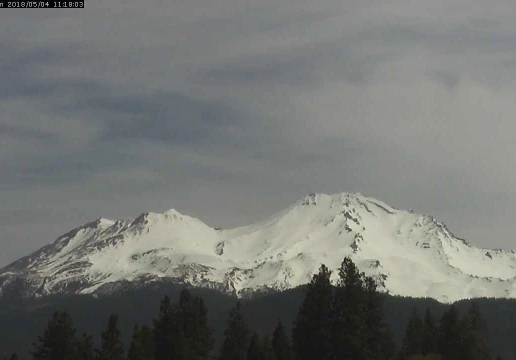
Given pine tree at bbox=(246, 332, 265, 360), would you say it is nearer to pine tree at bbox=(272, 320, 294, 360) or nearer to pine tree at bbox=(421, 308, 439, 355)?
pine tree at bbox=(272, 320, 294, 360)

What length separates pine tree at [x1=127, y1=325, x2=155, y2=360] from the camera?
11900cm

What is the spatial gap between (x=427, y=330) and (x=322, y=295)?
2437 centimetres

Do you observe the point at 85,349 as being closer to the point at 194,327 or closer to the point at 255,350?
the point at 194,327

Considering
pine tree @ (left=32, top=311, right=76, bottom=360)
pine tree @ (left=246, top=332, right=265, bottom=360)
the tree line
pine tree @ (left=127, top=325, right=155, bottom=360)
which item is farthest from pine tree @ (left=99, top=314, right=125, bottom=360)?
pine tree @ (left=246, top=332, right=265, bottom=360)

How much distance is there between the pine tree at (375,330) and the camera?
10806 centimetres

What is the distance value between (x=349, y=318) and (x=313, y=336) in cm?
489

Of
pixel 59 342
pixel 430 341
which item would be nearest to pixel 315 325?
pixel 430 341

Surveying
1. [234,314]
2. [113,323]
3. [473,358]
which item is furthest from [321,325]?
[234,314]

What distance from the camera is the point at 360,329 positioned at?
107750 millimetres

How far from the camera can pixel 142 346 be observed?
394ft

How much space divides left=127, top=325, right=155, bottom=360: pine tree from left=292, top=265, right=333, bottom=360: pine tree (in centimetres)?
1859

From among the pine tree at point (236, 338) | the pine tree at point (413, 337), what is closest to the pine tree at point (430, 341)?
the pine tree at point (413, 337)

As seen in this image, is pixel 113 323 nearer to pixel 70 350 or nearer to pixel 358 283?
pixel 70 350

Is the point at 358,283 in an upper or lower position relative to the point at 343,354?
upper
